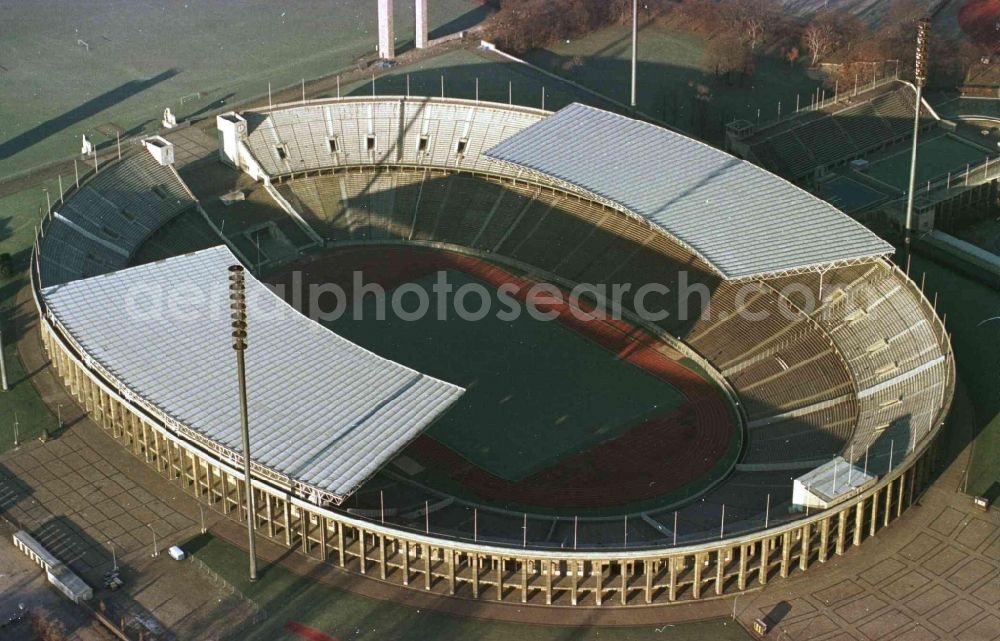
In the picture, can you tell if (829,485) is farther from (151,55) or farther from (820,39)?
(151,55)

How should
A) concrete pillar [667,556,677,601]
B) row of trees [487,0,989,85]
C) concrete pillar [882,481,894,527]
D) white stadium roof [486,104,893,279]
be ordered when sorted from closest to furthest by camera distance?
concrete pillar [667,556,677,601] → concrete pillar [882,481,894,527] → white stadium roof [486,104,893,279] → row of trees [487,0,989,85]

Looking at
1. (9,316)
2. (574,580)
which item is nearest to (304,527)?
(574,580)

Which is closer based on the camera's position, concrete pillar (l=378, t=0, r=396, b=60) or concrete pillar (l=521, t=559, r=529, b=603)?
concrete pillar (l=521, t=559, r=529, b=603)

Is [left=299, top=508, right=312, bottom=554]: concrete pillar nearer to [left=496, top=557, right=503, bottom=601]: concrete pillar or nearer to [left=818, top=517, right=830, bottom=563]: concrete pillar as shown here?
[left=496, top=557, right=503, bottom=601]: concrete pillar

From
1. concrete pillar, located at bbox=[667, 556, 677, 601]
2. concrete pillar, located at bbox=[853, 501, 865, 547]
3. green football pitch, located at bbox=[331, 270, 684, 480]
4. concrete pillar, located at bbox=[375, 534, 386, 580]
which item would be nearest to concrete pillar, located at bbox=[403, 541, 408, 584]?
concrete pillar, located at bbox=[375, 534, 386, 580]

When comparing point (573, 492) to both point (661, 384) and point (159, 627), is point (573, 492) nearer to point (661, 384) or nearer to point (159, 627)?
point (661, 384)

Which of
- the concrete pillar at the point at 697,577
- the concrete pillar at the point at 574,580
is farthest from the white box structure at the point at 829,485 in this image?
the concrete pillar at the point at 574,580

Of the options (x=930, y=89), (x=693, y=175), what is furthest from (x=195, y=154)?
(x=930, y=89)
